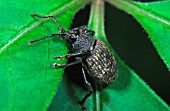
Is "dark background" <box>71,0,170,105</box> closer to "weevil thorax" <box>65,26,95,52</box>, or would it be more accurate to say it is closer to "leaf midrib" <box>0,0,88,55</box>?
"weevil thorax" <box>65,26,95,52</box>

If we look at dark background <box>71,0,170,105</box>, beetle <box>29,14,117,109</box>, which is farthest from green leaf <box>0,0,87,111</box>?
dark background <box>71,0,170,105</box>

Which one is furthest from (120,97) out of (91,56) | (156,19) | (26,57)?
(26,57)

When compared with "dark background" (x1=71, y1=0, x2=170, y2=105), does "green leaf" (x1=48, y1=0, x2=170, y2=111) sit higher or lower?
lower

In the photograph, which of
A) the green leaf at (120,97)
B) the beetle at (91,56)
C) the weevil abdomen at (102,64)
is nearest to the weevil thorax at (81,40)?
the beetle at (91,56)

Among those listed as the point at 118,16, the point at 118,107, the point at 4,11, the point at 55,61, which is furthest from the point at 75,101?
the point at 118,16

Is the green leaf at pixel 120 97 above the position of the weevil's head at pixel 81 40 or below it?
below

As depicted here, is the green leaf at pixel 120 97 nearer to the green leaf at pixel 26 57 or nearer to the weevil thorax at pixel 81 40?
the weevil thorax at pixel 81 40
